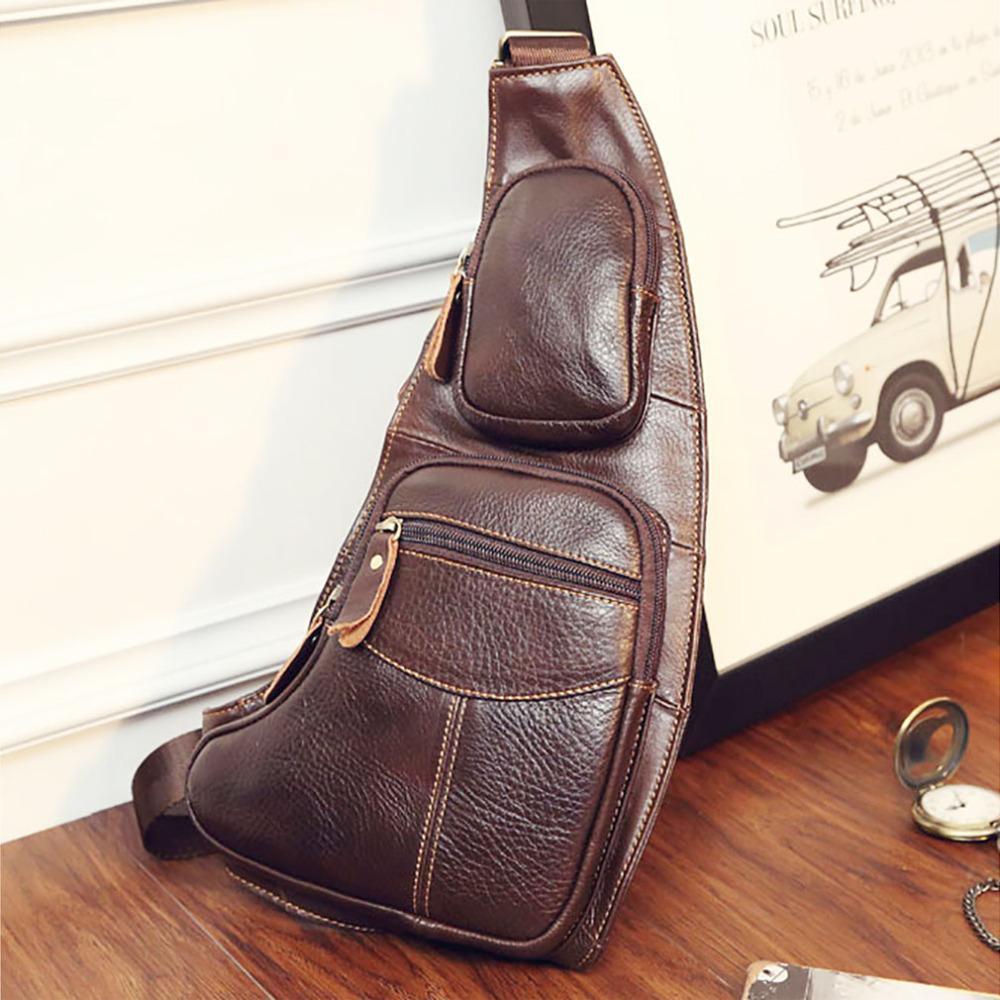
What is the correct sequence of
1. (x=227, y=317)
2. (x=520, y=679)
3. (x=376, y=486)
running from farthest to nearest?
(x=227, y=317), (x=376, y=486), (x=520, y=679)

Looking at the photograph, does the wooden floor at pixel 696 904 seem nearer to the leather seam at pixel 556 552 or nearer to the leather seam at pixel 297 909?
the leather seam at pixel 297 909

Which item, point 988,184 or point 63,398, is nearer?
point 63,398

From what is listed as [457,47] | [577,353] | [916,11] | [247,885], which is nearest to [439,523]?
[577,353]

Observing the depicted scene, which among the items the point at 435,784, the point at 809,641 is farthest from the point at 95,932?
the point at 809,641

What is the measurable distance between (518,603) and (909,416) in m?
0.41

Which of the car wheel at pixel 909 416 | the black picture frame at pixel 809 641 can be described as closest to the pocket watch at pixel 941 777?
the black picture frame at pixel 809 641

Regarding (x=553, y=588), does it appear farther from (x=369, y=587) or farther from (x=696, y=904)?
(x=696, y=904)

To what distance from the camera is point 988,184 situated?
3.31 ft

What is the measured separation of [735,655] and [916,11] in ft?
1.53

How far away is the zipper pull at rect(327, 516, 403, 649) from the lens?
2.34 feet

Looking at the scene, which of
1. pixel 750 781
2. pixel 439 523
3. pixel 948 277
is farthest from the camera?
pixel 948 277

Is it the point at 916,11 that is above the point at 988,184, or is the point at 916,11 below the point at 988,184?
above

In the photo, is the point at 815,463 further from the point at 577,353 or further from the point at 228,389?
the point at 228,389

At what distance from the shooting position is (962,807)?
783mm
